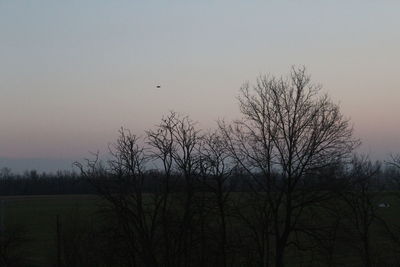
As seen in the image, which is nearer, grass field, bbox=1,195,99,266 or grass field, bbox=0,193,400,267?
grass field, bbox=1,195,99,266

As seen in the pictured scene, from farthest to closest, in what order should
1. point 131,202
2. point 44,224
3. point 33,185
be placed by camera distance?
point 33,185 < point 44,224 < point 131,202

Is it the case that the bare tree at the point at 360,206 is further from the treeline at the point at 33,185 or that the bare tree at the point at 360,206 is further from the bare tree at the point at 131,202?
the treeline at the point at 33,185

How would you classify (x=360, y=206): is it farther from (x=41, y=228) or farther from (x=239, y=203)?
(x=41, y=228)

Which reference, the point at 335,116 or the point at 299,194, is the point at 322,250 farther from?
the point at 335,116

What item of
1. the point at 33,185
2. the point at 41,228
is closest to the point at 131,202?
the point at 41,228

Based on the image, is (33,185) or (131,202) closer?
(131,202)

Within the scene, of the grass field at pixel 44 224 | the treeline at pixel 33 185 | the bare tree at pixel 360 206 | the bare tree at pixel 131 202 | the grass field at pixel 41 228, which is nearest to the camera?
the bare tree at pixel 131 202

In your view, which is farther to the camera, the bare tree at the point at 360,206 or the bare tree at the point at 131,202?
the bare tree at the point at 360,206

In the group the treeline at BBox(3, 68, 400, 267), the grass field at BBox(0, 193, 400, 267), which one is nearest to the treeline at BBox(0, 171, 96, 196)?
the grass field at BBox(0, 193, 400, 267)

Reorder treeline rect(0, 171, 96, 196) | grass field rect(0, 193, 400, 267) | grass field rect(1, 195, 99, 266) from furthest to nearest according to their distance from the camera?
treeline rect(0, 171, 96, 196), grass field rect(0, 193, 400, 267), grass field rect(1, 195, 99, 266)

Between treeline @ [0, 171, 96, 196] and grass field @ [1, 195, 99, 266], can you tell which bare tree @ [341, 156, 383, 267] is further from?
treeline @ [0, 171, 96, 196]

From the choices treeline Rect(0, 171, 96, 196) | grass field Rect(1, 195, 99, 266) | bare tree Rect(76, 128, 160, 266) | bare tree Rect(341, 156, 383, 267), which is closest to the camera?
bare tree Rect(76, 128, 160, 266)

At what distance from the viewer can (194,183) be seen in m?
19.3

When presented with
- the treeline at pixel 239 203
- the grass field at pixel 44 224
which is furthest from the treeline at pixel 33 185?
the treeline at pixel 239 203
